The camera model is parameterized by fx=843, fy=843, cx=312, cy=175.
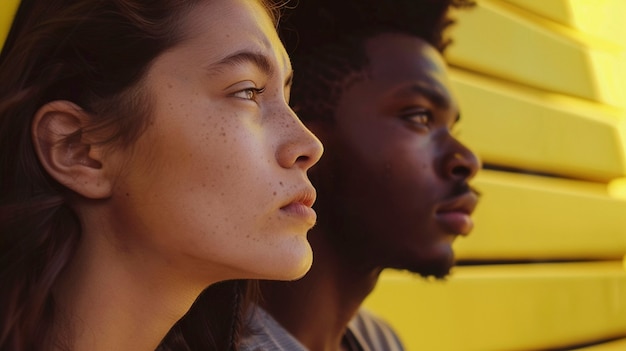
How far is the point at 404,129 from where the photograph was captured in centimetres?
134

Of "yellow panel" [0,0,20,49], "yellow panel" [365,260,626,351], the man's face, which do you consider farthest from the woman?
"yellow panel" [365,260,626,351]

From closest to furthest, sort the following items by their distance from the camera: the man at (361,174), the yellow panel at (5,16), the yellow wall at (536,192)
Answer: the yellow panel at (5,16), the man at (361,174), the yellow wall at (536,192)

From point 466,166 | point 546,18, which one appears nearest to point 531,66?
point 546,18

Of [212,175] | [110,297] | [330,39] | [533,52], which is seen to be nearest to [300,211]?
[212,175]

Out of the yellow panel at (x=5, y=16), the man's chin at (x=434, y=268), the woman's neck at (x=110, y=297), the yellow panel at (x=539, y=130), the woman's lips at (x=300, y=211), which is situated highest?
the yellow panel at (x=5, y=16)

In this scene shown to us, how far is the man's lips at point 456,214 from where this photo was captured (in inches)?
53.1

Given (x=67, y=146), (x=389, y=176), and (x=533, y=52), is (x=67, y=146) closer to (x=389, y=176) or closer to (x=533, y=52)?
(x=389, y=176)

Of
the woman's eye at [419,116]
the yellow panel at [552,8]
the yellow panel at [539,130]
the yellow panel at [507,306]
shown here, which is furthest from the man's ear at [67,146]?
the yellow panel at [552,8]

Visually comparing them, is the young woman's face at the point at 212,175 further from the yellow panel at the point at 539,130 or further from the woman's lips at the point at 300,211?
the yellow panel at the point at 539,130

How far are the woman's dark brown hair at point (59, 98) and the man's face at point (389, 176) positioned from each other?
0.42 meters

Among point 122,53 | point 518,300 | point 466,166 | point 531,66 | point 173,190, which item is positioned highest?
point 122,53

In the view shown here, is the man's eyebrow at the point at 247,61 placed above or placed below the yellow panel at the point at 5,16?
below

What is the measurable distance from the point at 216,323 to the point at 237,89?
363mm

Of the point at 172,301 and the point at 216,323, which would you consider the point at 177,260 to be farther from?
the point at 216,323
